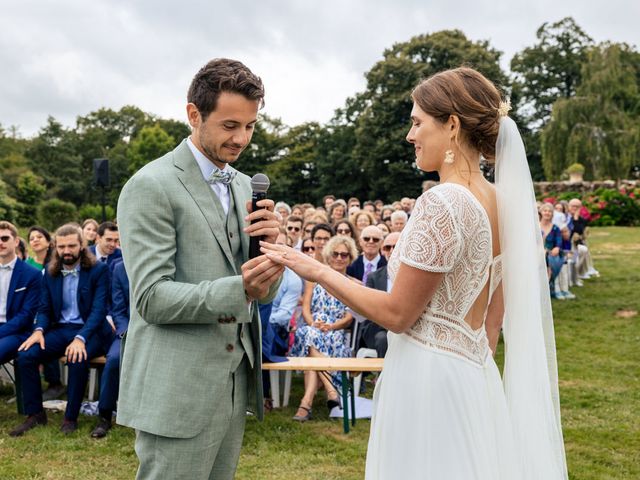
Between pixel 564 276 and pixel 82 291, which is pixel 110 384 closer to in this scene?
pixel 82 291

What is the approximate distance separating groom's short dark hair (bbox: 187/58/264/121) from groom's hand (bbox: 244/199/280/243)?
0.40 meters

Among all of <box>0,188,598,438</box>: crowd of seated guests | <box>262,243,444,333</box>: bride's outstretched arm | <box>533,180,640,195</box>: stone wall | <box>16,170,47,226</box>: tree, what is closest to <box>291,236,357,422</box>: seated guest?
<box>0,188,598,438</box>: crowd of seated guests

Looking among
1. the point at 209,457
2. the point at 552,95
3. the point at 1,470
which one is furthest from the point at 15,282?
the point at 552,95

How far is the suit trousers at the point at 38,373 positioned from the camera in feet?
21.2

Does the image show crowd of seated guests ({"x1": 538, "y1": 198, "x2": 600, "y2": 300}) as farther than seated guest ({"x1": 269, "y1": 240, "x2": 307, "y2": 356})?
Yes

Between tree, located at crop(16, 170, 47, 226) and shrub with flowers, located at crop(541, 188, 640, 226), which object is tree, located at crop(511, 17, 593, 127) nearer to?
shrub with flowers, located at crop(541, 188, 640, 226)

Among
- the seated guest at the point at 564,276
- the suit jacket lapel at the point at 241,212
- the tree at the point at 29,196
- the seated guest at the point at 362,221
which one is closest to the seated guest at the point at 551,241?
the seated guest at the point at 564,276

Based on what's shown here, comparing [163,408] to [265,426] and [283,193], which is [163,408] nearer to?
[265,426]

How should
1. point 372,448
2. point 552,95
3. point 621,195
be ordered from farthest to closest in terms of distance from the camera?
point 552,95 < point 621,195 < point 372,448

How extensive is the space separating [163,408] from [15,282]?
5265 mm

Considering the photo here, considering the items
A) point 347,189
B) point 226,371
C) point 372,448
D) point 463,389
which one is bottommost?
Answer: point 372,448

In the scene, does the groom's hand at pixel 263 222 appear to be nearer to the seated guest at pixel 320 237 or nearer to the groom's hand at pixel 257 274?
the groom's hand at pixel 257 274

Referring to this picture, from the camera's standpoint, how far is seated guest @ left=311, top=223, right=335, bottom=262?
869 cm

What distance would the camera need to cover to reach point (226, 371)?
243 cm
